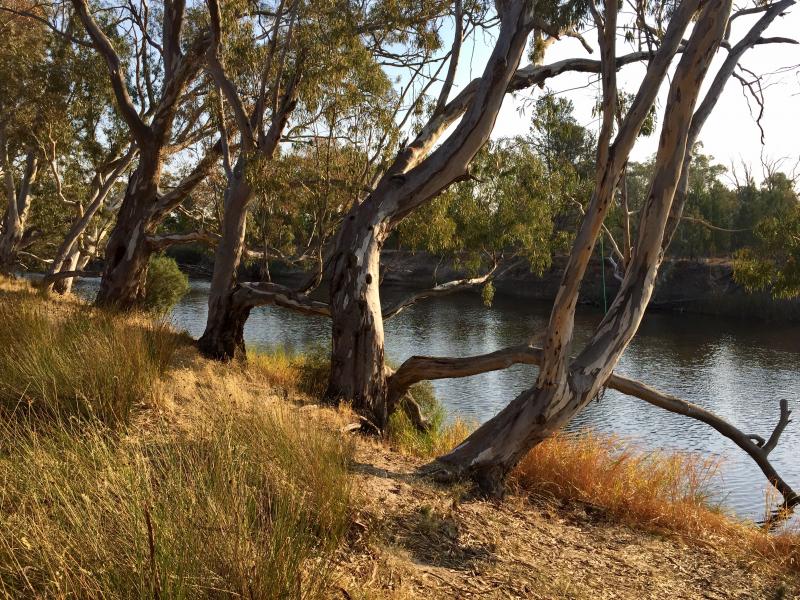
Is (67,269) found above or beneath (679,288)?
beneath

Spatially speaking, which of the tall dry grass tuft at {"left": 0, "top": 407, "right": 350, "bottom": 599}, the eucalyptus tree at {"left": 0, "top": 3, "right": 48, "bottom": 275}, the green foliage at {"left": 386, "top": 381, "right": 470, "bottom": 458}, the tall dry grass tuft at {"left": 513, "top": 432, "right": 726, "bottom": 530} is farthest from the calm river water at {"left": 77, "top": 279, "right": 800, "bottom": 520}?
the tall dry grass tuft at {"left": 0, "top": 407, "right": 350, "bottom": 599}

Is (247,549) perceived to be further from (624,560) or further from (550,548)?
(624,560)

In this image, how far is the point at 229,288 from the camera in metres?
9.27

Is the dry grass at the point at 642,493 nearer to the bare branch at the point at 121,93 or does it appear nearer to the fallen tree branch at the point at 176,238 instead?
the fallen tree branch at the point at 176,238

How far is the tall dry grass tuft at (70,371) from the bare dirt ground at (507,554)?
1588 mm

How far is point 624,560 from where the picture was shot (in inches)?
181

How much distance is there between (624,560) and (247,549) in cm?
305

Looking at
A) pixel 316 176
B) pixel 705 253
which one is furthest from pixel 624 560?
pixel 705 253

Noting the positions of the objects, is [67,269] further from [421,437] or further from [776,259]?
[776,259]

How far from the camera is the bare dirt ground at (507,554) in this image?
3400mm

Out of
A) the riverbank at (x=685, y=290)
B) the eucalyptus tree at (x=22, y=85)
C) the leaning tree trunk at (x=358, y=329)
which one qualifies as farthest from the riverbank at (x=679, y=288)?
the leaning tree trunk at (x=358, y=329)

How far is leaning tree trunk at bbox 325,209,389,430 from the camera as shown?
23.9 feet

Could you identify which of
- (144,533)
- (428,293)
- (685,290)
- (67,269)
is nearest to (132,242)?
(428,293)

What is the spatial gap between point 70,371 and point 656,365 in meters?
17.3
